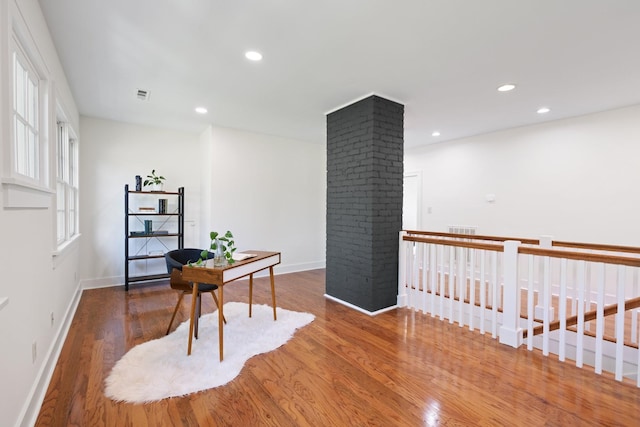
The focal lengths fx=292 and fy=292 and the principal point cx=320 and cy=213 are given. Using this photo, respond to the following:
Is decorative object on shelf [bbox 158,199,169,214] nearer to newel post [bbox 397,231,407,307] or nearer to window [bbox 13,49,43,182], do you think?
window [bbox 13,49,43,182]

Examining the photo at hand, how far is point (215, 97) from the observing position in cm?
360

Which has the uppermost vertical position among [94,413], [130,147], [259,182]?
[130,147]

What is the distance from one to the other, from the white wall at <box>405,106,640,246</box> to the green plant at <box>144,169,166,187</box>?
5.16m

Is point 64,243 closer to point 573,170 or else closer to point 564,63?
point 564,63

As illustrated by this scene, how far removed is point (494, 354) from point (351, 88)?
297cm

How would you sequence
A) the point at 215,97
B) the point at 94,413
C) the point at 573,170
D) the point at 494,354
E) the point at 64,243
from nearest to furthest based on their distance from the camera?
the point at 94,413 < the point at 494,354 < the point at 64,243 < the point at 215,97 < the point at 573,170

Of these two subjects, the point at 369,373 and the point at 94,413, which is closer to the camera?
A: the point at 94,413

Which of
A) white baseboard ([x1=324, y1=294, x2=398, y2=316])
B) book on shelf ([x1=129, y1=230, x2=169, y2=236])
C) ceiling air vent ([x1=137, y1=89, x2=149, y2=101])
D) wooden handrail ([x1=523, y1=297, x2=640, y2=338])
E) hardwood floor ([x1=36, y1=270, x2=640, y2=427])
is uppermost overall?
ceiling air vent ([x1=137, y1=89, x2=149, y2=101])

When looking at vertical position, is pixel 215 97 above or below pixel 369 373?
above

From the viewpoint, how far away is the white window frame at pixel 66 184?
3318 millimetres

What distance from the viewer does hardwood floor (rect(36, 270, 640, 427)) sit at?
176 cm

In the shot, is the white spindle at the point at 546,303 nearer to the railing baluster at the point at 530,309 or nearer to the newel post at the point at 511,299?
the railing baluster at the point at 530,309

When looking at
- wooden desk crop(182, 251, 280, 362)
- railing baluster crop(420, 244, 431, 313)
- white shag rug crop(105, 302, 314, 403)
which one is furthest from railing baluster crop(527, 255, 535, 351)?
wooden desk crop(182, 251, 280, 362)

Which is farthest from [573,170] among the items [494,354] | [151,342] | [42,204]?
[42,204]
